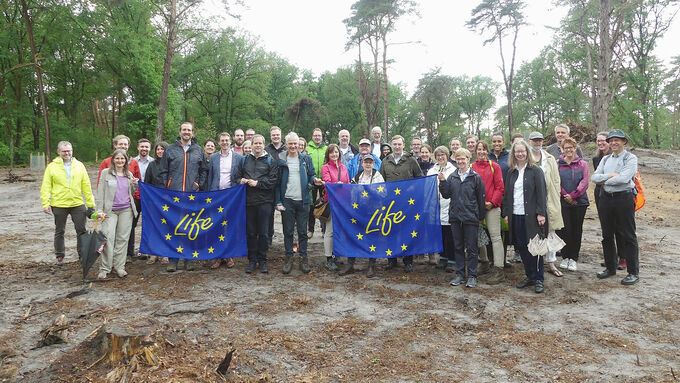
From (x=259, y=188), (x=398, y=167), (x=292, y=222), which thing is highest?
(x=398, y=167)

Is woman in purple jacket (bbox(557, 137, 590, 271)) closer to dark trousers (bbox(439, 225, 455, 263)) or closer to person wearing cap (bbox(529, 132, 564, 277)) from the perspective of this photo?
person wearing cap (bbox(529, 132, 564, 277))

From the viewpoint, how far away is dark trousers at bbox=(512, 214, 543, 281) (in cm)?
563

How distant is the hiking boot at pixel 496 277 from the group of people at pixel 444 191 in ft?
0.06

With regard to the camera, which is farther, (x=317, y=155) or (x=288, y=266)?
(x=317, y=155)

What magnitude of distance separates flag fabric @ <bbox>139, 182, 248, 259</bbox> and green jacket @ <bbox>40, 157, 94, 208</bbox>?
107 centimetres

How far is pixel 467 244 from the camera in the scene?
228 inches

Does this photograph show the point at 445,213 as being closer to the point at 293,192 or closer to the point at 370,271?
the point at 370,271

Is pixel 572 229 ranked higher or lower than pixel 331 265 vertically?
higher

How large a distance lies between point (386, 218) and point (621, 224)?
3.37 m

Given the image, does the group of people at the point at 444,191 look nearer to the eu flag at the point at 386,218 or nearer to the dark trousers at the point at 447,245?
the dark trousers at the point at 447,245

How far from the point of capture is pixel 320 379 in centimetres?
333

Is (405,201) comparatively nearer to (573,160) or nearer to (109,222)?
(573,160)

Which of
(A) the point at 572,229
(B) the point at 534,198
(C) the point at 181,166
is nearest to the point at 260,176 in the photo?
(C) the point at 181,166

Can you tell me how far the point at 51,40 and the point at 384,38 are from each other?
24274 mm
